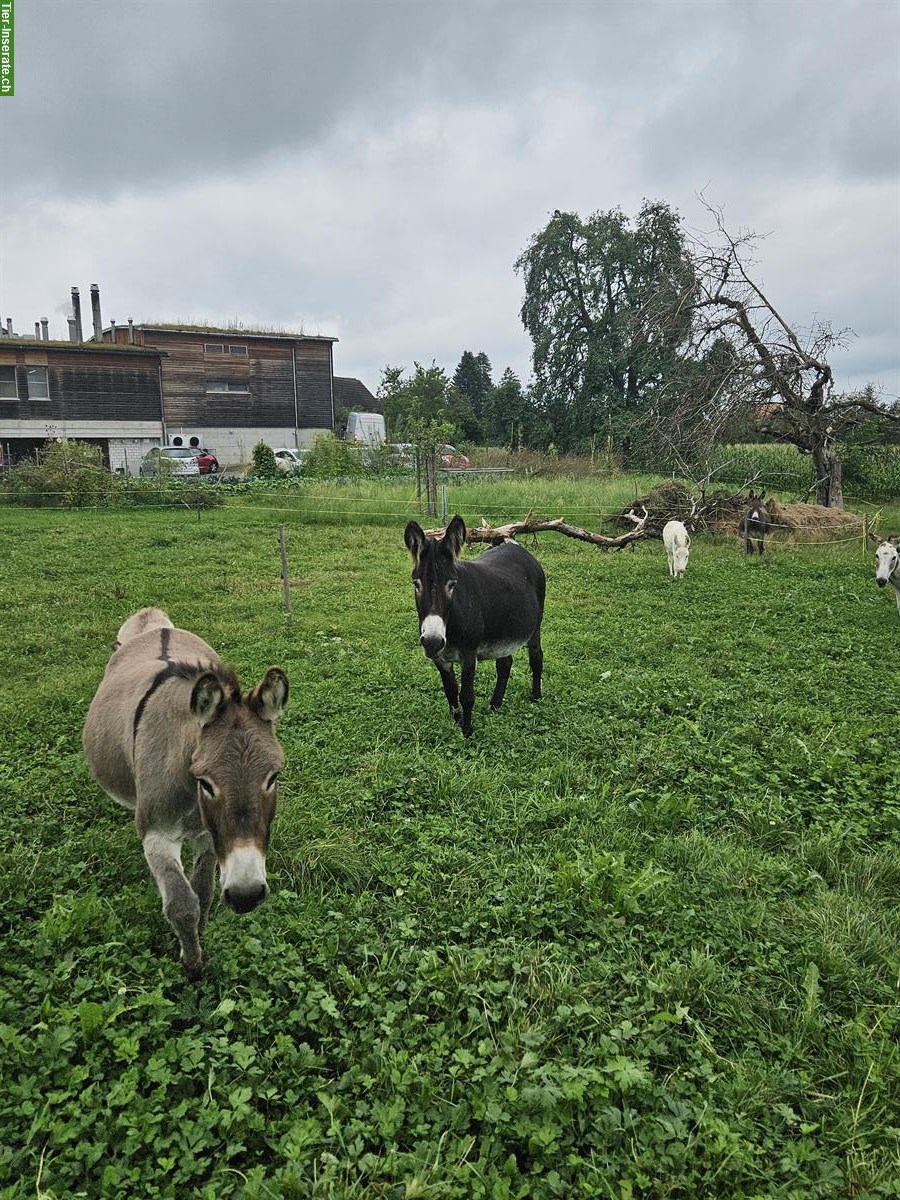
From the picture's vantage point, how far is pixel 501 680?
6.80 meters

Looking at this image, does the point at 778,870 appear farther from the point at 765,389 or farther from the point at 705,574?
the point at 765,389

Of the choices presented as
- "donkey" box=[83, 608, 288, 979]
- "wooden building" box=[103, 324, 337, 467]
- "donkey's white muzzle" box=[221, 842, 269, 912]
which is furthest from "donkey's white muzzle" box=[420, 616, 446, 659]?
"wooden building" box=[103, 324, 337, 467]

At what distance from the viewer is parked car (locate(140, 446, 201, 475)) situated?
91.2ft

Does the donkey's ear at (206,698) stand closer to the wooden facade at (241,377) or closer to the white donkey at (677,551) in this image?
the white donkey at (677,551)

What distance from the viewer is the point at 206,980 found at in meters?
3.15

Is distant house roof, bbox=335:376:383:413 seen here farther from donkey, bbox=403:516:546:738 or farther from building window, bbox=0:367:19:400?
donkey, bbox=403:516:546:738

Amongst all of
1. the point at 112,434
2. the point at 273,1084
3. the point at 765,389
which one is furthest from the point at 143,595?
the point at 112,434

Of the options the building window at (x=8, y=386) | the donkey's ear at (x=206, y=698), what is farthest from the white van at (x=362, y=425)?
the donkey's ear at (x=206, y=698)

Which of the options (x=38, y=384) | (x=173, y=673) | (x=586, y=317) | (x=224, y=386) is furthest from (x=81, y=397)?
(x=173, y=673)

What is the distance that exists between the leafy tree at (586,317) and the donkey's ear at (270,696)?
3542 cm

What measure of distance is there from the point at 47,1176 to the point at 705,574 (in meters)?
13.2

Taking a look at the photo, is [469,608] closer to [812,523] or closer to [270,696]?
[270,696]

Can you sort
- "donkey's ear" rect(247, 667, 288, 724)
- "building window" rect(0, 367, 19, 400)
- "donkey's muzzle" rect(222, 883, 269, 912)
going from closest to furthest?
"donkey's muzzle" rect(222, 883, 269, 912), "donkey's ear" rect(247, 667, 288, 724), "building window" rect(0, 367, 19, 400)

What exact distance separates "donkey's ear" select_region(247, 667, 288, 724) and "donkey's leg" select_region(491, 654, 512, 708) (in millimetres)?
4009
